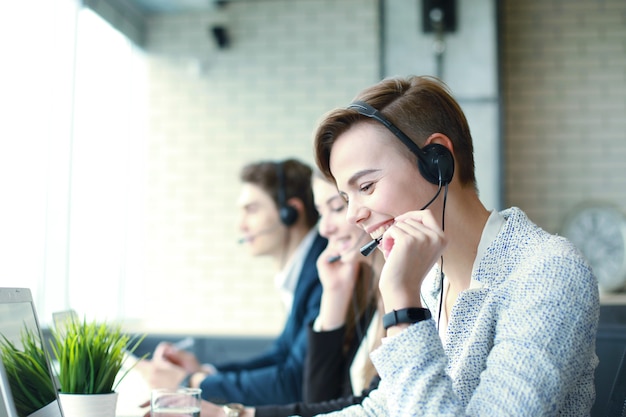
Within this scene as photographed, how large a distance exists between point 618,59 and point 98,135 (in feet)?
11.5

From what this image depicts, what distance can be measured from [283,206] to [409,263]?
2441mm

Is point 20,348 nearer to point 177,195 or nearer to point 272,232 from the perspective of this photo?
point 272,232

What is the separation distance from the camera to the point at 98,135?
5.23 meters

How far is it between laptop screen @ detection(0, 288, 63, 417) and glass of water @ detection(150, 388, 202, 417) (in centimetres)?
19

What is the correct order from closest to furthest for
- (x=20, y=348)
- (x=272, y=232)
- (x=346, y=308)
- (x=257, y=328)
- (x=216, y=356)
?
(x=20, y=348) < (x=346, y=308) < (x=272, y=232) < (x=216, y=356) < (x=257, y=328)

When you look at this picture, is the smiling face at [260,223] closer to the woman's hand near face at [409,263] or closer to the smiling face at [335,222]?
the smiling face at [335,222]

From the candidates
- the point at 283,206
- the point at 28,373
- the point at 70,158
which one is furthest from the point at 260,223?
the point at 28,373

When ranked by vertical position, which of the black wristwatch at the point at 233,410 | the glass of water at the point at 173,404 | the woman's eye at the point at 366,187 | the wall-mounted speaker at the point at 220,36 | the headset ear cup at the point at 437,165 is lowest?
the black wristwatch at the point at 233,410

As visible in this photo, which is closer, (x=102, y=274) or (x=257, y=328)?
(x=102, y=274)

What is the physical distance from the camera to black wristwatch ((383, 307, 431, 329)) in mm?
1226

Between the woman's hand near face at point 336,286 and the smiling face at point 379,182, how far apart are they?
1156 mm

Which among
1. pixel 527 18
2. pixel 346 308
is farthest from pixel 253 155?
pixel 346 308

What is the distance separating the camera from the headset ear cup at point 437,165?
144 cm

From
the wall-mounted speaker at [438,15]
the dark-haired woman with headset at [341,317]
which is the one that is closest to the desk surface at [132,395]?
the dark-haired woman with headset at [341,317]
